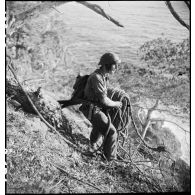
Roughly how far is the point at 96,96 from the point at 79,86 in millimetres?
344

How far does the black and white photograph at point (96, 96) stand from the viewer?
4805mm

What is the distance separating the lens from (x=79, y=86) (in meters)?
4.95

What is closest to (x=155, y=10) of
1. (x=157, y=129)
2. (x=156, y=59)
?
(x=156, y=59)

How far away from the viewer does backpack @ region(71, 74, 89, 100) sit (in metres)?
4.93

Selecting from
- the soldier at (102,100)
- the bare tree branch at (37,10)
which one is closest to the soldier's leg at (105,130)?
the soldier at (102,100)

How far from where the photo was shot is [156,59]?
5.59 metres

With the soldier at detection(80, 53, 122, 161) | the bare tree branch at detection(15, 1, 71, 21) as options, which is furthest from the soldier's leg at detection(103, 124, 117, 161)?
the bare tree branch at detection(15, 1, 71, 21)

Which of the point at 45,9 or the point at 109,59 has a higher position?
the point at 45,9

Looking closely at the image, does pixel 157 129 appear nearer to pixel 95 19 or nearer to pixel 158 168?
pixel 158 168

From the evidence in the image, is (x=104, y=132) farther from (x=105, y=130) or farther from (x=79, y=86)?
(x=79, y=86)

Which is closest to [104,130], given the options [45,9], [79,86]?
[79,86]

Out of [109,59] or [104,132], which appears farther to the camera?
[104,132]

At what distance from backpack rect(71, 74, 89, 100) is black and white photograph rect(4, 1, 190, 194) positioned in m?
0.01
